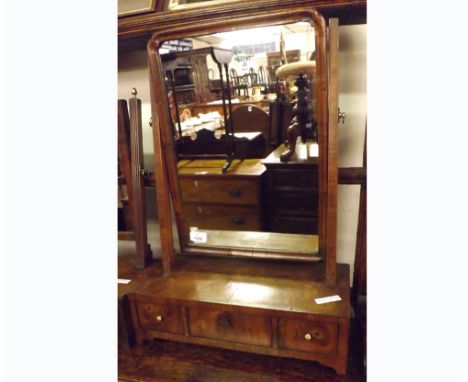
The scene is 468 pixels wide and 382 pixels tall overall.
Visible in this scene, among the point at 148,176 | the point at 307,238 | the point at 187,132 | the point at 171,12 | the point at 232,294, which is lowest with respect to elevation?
the point at 232,294

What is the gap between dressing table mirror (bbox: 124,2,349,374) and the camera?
36.7 inches

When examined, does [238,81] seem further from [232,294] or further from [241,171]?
[232,294]

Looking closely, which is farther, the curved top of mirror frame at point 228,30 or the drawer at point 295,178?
the drawer at point 295,178

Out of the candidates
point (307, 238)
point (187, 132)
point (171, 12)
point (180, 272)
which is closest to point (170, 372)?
point (180, 272)

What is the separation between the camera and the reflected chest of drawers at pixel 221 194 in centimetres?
110

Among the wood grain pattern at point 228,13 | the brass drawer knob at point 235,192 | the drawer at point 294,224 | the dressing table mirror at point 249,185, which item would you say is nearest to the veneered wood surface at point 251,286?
the dressing table mirror at point 249,185

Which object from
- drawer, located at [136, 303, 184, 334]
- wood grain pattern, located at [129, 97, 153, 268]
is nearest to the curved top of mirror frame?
wood grain pattern, located at [129, 97, 153, 268]

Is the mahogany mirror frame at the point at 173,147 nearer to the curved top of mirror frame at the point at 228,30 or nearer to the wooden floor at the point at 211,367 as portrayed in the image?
the curved top of mirror frame at the point at 228,30

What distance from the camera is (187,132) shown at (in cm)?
112

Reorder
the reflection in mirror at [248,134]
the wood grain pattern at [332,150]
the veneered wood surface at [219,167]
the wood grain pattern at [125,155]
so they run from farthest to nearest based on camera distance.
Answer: the wood grain pattern at [125,155] < the veneered wood surface at [219,167] < the reflection in mirror at [248,134] < the wood grain pattern at [332,150]

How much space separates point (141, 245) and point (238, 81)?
0.66 m

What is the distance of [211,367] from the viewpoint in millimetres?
1022

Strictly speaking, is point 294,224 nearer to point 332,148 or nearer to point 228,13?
point 332,148

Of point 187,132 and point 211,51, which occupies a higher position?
point 211,51
